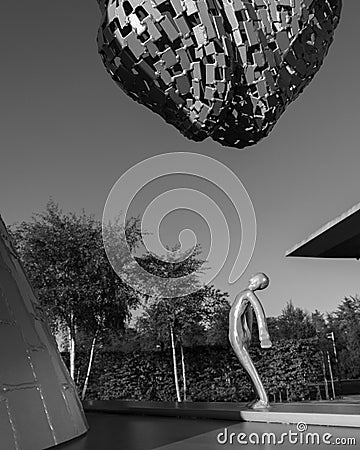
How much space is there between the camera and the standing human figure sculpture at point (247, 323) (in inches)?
183

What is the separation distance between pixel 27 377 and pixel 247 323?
8.91ft

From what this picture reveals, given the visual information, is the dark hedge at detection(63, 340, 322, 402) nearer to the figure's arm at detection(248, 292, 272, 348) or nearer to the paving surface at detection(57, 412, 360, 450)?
the figure's arm at detection(248, 292, 272, 348)

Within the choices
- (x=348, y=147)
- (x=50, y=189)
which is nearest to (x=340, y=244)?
(x=348, y=147)

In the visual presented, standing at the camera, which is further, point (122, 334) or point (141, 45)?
point (122, 334)

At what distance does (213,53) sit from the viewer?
144 centimetres

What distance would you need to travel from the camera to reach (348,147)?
10.3 meters

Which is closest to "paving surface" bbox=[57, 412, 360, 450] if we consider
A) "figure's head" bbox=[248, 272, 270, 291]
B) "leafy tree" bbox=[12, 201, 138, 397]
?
"figure's head" bbox=[248, 272, 270, 291]

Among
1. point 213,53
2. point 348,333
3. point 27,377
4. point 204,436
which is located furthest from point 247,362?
point 348,333

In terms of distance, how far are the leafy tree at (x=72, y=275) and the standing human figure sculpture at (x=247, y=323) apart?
889 cm

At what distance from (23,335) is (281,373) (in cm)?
983

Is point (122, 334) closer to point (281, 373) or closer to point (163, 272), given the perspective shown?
point (163, 272)

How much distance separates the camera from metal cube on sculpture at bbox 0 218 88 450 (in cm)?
227

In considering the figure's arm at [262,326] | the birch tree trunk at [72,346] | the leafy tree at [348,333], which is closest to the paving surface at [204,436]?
the figure's arm at [262,326]

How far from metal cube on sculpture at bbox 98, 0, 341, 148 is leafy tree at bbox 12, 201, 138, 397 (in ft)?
39.2
